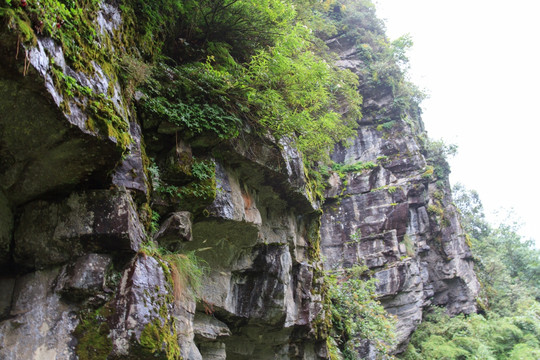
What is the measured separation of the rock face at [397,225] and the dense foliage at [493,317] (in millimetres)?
1092

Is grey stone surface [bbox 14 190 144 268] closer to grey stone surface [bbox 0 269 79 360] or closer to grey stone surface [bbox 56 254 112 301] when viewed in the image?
grey stone surface [bbox 56 254 112 301]

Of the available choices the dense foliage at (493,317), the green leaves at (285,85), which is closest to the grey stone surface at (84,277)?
the green leaves at (285,85)

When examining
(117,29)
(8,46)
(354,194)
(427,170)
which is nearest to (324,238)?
(354,194)

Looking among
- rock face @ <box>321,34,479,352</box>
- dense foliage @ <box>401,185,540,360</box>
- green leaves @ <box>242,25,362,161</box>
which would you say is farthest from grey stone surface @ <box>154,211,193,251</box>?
dense foliage @ <box>401,185,540,360</box>

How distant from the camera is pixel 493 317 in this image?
20078mm

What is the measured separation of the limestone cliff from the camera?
3.41 metres

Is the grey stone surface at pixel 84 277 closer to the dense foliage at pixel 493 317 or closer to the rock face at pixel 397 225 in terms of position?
the rock face at pixel 397 225

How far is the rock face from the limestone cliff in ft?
27.8

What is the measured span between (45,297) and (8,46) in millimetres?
2354

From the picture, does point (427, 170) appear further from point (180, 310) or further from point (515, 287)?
point (180, 310)

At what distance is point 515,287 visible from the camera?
74.1ft

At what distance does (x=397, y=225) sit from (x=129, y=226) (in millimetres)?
16930

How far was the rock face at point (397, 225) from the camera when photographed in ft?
59.2

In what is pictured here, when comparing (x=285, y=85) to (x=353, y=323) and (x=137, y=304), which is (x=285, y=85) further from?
(x=353, y=323)
